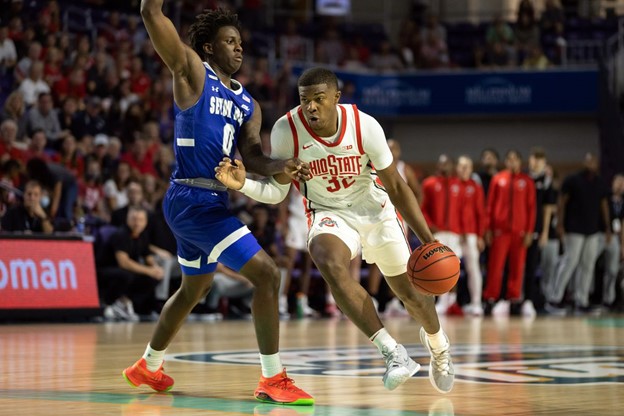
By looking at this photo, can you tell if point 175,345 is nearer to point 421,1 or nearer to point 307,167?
point 307,167

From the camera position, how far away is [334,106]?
5.96m

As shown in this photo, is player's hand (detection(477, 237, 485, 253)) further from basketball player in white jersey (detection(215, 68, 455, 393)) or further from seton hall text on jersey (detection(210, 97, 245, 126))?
seton hall text on jersey (detection(210, 97, 245, 126))

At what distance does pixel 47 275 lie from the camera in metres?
12.4

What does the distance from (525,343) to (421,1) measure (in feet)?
58.2

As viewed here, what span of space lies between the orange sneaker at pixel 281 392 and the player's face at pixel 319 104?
1.29 meters

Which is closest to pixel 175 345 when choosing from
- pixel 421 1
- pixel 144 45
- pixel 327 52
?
pixel 144 45

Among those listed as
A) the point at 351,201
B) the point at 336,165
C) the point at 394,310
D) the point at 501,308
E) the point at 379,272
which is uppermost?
the point at 336,165

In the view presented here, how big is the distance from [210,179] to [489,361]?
2.92m

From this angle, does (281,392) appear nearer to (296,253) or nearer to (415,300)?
(415,300)

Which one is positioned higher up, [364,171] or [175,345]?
[364,171]

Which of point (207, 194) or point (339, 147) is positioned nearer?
point (207, 194)

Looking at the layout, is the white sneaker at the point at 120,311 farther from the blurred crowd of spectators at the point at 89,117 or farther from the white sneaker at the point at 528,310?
the white sneaker at the point at 528,310

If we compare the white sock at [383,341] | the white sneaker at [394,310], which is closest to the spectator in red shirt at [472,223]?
the white sneaker at [394,310]

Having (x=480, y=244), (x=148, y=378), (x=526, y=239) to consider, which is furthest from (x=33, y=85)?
(x=148, y=378)
